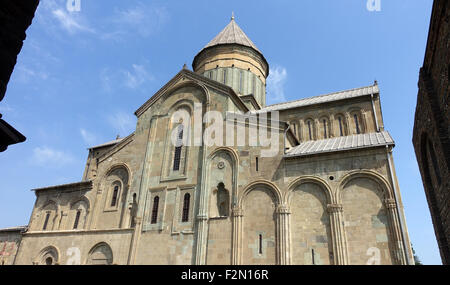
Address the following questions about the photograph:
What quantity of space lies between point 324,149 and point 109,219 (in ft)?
37.4

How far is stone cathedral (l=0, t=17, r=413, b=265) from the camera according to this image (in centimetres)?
1200

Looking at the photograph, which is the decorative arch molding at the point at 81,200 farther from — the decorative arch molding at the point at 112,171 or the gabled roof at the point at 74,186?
the decorative arch molding at the point at 112,171

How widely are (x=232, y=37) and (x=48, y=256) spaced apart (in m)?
19.8

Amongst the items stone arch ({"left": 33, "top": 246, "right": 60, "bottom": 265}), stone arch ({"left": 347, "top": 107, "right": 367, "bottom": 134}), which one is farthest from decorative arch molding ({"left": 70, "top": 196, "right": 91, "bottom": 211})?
stone arch ({"left": 347, "top": 107, "right": 367, "bottom": 134})

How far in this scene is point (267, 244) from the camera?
12758mm

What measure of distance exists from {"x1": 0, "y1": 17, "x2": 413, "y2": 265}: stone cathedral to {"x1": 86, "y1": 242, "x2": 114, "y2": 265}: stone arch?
0.05 m

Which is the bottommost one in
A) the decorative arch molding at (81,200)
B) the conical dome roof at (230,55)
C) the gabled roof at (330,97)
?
the decorative arch molding at (81,200)

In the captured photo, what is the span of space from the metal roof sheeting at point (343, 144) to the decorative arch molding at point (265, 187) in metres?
1.51

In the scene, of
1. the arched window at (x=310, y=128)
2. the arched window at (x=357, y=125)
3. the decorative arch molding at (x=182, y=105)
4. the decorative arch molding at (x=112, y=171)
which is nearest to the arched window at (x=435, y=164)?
the arched window at (x=357, y=125)

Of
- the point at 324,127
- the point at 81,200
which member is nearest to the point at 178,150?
the point at 81,200

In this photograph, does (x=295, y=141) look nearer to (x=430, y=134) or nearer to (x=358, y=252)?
(x=358, y=252)

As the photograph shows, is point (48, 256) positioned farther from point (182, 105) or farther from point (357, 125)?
point (357, 125)

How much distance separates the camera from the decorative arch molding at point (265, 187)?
13.4m
